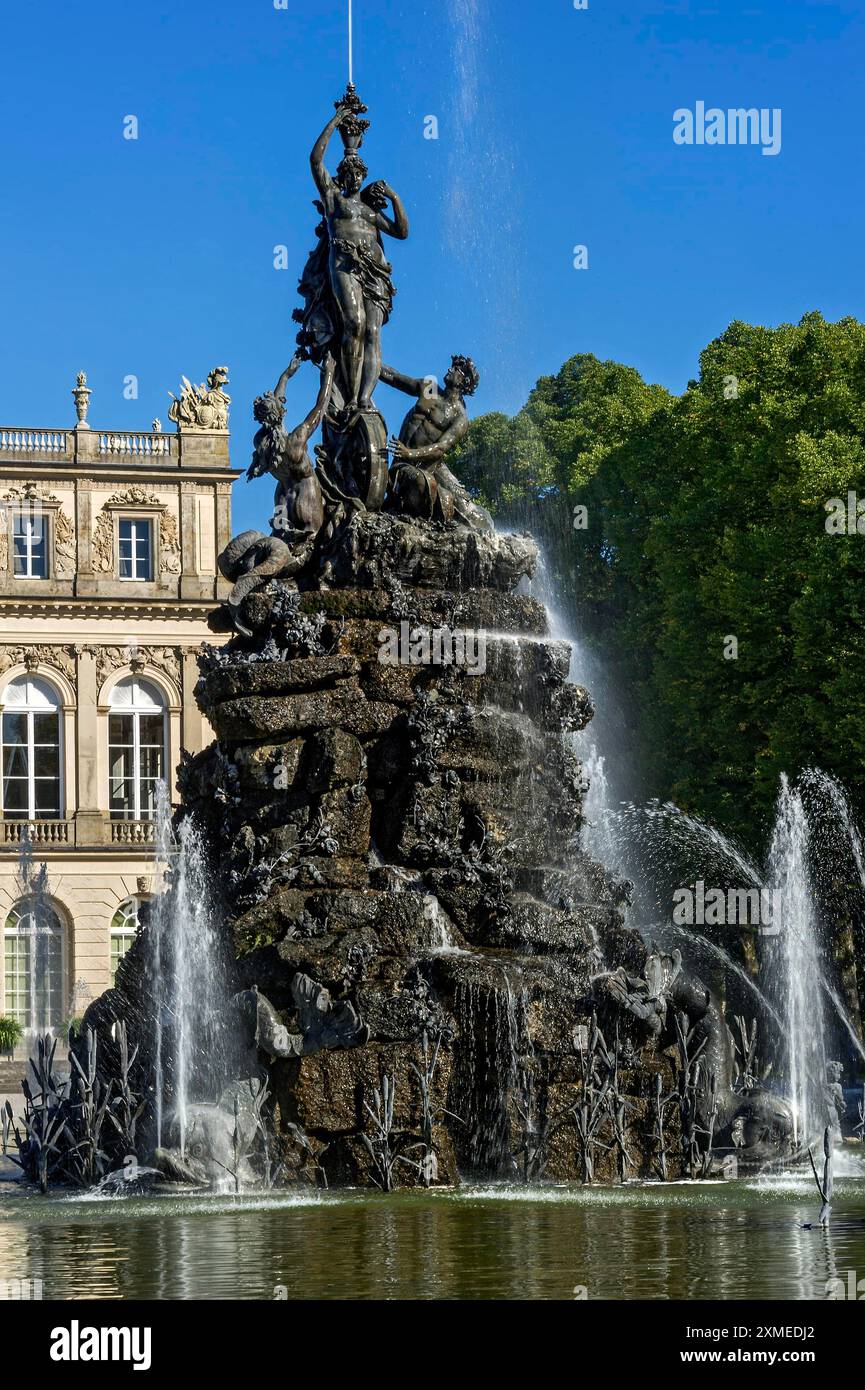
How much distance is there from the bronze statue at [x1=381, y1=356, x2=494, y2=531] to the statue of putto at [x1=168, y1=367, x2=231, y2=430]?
45.7m

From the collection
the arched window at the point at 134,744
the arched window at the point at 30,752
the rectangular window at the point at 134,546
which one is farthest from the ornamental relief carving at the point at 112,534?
the arched window at the point at 30,752

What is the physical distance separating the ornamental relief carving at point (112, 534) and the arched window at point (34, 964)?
403 inches

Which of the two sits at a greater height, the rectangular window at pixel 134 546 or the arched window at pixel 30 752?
the rectangular window at pixel 134 546

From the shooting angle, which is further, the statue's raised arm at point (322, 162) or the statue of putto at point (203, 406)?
the statue of putto at point (203, 406)

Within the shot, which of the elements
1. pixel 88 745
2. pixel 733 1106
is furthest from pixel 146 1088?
pixel 88 745

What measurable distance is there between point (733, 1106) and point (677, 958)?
152 centimetres

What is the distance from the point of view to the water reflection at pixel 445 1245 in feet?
42.4

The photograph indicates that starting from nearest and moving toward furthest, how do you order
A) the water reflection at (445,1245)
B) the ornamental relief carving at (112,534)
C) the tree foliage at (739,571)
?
the water reflection at (445,1245) < the tree foliage at (739,571) < the ornamental relief carving at (112,534)

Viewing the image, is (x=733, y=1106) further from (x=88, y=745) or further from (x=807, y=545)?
(x=88, y=745)

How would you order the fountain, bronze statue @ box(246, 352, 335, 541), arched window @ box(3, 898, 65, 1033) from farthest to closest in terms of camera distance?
arched window @ box(3, 898, 65, 1033), bronze statue @ box(246, 352, 335, 541), the fountain

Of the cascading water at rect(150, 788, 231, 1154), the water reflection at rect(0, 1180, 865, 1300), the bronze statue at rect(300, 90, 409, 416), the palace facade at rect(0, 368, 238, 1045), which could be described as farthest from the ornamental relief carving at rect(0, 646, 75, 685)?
the water reflection at rect(0, 1180, 865, 1300)

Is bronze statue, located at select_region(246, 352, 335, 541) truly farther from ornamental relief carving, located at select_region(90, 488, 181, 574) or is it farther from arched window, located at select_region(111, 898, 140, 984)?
ornamental relief carving, located at select_region(90, 488, 181, 574)

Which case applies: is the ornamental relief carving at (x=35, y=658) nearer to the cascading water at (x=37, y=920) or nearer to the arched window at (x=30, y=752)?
the arched window at (x=30, y=752)

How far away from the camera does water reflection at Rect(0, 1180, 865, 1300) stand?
12938mm
